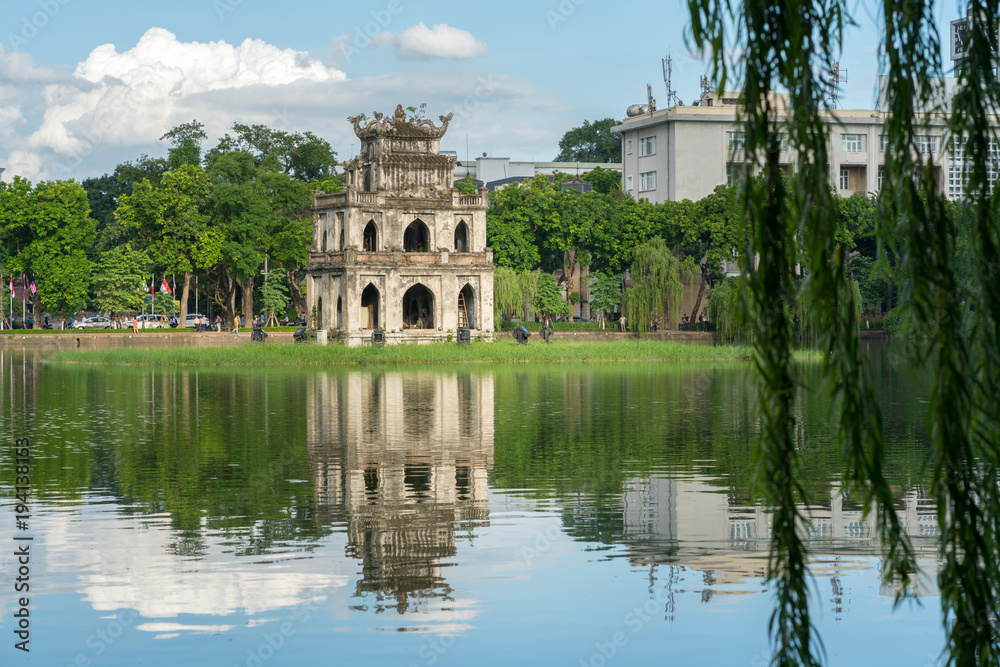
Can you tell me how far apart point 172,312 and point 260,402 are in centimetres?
7290

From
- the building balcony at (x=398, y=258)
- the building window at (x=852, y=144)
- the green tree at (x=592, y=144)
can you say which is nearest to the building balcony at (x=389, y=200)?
the building balcony at (x=398, y=258)

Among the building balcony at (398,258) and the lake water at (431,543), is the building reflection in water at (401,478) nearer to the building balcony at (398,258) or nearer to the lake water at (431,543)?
the lake water at (431,543)

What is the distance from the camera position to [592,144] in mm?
146750

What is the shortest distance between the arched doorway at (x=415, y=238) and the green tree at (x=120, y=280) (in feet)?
102

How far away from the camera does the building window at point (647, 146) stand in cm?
9712

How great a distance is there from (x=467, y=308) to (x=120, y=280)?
35454mm

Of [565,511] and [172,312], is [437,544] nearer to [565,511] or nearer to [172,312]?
[565,511]

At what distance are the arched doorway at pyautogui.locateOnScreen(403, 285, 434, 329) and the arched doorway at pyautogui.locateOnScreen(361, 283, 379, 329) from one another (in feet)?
6.51

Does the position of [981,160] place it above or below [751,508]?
above

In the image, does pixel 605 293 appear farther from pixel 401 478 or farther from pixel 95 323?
pixel 401 478

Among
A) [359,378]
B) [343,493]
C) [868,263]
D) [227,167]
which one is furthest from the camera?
[227,167]

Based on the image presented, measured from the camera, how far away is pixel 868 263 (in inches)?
3118

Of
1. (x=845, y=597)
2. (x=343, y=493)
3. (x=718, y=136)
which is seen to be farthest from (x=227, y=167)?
(x=845, y=597)

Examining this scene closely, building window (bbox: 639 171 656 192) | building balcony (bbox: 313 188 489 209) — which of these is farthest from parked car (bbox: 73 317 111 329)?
building window (bbox: 639 171 656 192)
